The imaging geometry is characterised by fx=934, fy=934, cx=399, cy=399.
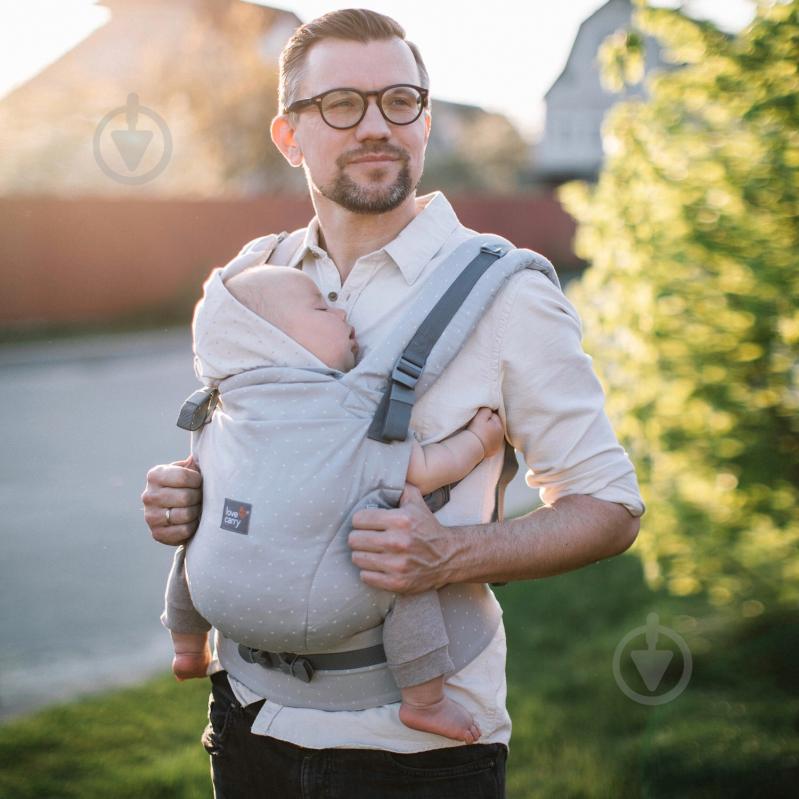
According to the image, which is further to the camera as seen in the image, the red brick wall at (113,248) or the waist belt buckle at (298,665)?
the red brick wall at (113,248)

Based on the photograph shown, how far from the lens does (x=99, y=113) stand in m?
19.4

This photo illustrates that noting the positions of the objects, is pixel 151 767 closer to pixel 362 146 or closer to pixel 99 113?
pixel 362 146

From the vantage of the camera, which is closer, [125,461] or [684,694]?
[684,694]

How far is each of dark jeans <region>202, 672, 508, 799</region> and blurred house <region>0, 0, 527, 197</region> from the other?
1837 cm

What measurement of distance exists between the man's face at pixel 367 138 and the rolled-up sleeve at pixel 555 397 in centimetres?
42

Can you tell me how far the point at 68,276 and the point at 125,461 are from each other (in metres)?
8.84

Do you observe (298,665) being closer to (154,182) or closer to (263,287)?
(263,287)

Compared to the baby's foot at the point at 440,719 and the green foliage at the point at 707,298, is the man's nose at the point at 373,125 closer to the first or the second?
the baby's foot at the point at 440,719

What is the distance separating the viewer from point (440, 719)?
1770 mm

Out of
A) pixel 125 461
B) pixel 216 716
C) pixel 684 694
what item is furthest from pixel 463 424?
pixel 125 461

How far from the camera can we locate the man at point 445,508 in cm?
182

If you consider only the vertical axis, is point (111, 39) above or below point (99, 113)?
above

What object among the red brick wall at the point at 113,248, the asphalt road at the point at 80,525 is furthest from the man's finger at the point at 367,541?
the red brick wall at the point at 113,248

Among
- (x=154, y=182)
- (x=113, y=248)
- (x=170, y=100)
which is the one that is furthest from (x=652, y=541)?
(x=170, y=100)
